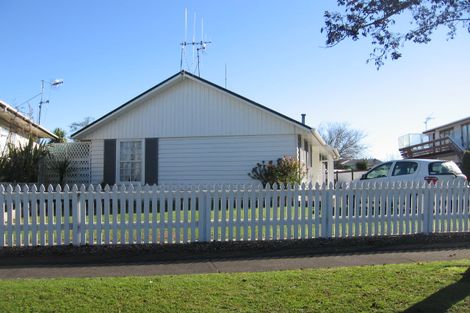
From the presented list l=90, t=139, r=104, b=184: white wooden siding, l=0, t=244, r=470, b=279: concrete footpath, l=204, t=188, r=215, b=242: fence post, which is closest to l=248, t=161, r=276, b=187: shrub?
l=90, t=139, r=104, b=184: white wooden siding

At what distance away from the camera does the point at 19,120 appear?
17.4m

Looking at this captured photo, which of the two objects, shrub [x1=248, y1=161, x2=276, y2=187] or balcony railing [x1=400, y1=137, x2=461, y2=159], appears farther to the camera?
balcony railing [x1=400, y1=137, x2=461, y2=159]

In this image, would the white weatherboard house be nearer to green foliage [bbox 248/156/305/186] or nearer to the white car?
green foliage [bbox 248/156/305/186]

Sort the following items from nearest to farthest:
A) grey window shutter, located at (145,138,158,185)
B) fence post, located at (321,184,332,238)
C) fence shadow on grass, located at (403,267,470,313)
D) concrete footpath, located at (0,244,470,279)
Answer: fence shadow on grass, located at (403,267,470,313) < concrete footpath, located at (0,244,470,279) < fence post, located at (321,184,332,238) < grey window shutter, located at (145,138,158,185)

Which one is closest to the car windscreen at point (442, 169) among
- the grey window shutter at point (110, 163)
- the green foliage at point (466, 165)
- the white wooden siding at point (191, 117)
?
the white wooden siding at point (191, 117)

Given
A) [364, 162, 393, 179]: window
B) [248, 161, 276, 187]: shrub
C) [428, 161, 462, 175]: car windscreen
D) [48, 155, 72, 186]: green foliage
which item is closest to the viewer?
[428, 161, 462, 175]: car windscreen

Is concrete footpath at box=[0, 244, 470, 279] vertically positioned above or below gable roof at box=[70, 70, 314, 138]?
below

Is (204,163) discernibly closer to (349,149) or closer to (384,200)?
(384,200)

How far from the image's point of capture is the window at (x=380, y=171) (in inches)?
547

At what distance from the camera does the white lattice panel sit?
61.2 ft

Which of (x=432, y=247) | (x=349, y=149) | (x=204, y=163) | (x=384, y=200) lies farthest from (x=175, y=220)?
(x=349, y=149)

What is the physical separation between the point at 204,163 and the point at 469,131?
31113mm

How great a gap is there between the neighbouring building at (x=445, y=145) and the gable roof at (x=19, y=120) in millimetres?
28141

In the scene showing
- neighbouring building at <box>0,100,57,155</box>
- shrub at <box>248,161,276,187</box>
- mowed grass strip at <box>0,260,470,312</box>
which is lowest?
mowed grass strip at <box>0,260,470,312</box>
